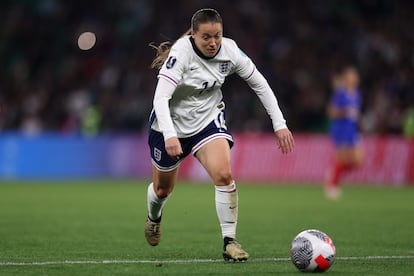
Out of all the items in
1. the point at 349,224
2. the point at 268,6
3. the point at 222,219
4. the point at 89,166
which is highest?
the point at 268,6

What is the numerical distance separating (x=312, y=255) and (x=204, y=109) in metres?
1.90

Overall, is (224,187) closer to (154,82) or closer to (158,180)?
(158,180)

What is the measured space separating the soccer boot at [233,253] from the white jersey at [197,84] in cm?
113

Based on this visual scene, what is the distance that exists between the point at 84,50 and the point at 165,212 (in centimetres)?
1578

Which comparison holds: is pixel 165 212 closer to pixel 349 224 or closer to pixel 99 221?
pixel 99 221

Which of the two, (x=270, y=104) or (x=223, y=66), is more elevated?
(x=223, y=66)

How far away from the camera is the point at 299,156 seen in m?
24.5

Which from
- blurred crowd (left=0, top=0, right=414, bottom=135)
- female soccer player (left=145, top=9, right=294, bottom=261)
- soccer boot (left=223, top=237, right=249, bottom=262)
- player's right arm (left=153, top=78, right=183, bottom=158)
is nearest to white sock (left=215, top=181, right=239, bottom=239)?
female soccer player (left=145, top=9, right=294, bottom=261)

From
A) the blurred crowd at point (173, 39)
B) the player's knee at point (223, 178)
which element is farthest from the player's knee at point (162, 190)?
the blurred crowd at point (173, 39)

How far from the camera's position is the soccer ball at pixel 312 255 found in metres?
7.69

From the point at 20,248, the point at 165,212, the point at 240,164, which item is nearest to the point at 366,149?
the point at 240,164

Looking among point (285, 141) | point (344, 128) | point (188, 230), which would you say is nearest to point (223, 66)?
point (285, 141)

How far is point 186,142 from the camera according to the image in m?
8.96

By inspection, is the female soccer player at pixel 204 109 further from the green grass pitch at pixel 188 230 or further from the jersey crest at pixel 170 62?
the green grass pitch at pixel 188 230
